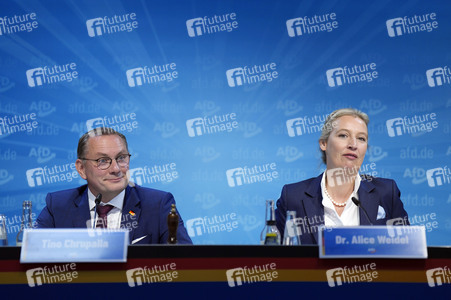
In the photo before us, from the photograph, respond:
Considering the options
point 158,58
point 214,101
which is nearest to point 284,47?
point 214,101

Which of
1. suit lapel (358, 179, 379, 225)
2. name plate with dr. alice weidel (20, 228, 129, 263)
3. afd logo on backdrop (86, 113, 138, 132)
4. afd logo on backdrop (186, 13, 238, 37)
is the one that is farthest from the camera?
afd logo on backdrop (186, 13, 238, 37)

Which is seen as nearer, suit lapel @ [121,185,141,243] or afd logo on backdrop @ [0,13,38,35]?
suit lapel @ [121,185,141,243]

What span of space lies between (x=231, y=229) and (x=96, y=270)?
249cm

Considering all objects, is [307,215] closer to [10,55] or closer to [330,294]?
[330,294]

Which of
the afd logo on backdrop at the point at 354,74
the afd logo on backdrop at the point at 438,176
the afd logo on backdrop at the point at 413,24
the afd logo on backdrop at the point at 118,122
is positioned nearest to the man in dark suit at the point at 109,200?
the afd logo on backdrop at the point at 118,122

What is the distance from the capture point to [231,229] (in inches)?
161

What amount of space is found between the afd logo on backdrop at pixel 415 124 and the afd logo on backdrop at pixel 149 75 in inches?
70.2

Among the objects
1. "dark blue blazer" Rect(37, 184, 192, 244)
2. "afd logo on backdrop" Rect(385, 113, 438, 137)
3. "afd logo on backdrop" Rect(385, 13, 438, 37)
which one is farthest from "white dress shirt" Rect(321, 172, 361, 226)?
"afd logo on backdrop" Rect(385, 13, 438, 37)

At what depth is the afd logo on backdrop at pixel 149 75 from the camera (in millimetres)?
4164

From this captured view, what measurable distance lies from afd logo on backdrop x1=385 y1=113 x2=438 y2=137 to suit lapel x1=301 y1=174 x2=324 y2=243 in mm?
1694

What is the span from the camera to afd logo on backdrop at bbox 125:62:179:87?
4164 millimetres

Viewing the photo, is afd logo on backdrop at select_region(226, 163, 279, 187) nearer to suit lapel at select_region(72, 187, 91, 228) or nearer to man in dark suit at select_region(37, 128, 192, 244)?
man in dark suit at select_region(37, 128, 192, 244)

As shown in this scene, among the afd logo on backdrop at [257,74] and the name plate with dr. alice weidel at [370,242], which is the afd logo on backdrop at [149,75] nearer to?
the afd logo on backdrop at [257,74]

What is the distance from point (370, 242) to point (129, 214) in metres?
1.23
